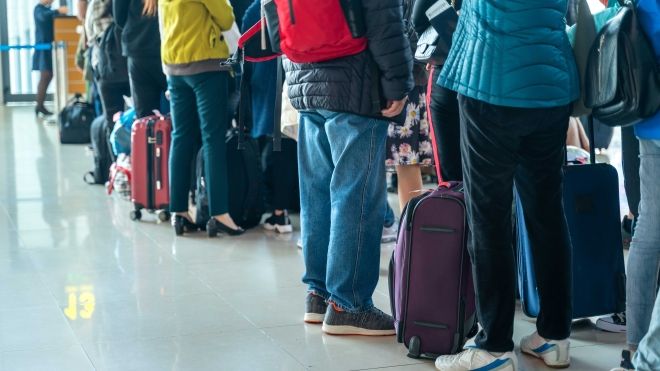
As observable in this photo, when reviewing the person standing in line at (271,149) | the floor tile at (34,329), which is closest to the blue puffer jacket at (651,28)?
the floor tile at (34,329)

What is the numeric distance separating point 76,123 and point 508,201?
7.81 meters

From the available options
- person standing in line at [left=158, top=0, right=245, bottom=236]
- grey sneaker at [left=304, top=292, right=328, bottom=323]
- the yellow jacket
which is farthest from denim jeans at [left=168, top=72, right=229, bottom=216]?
grey sneaker at [left=304, top=292, right=328, bottom=323]

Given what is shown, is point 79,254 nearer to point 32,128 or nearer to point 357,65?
point 357,65

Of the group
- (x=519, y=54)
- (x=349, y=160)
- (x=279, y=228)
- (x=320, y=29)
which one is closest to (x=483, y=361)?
(x=349, y=160)

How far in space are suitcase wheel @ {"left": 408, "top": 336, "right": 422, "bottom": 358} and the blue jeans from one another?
321 millimetres

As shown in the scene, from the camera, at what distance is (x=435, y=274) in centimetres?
304

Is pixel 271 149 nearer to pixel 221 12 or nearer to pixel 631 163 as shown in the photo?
pixel 221 12

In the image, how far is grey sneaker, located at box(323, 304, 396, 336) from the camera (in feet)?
11.1

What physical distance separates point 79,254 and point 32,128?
23.7 ft

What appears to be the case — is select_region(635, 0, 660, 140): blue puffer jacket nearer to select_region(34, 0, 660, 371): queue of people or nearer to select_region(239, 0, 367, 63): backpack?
select_region(34, 0, 660, 371): queue of people

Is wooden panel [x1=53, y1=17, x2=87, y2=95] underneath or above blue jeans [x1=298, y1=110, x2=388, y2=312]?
above

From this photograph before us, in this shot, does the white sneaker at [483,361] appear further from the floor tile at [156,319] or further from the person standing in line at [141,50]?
the person standing in line at [141,50]

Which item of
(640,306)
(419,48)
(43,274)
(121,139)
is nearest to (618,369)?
(640,306)

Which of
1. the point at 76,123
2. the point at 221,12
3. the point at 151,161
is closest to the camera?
the point at 221,12
